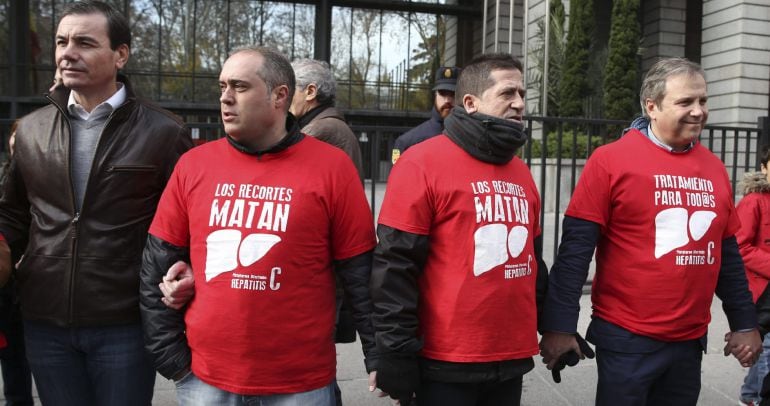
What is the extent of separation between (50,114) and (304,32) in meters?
21.0

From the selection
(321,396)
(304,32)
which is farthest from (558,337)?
(304,32)

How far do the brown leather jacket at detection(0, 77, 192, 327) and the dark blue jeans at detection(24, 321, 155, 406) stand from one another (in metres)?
0.06

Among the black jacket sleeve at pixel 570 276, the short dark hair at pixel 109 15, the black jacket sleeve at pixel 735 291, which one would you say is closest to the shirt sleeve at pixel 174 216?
the short dark hair at pixel 109 15

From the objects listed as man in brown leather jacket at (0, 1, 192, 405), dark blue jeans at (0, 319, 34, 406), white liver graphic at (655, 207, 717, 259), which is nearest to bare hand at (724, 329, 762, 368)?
white liver graphic at (655, 207, 717, 259)

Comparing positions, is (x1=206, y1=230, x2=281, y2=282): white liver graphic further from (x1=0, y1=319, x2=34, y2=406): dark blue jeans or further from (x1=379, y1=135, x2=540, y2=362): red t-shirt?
(x1=0, y1=319, x2=34, y2=406): dark blue jeans

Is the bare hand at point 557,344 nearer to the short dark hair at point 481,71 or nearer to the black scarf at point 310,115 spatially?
the short dark hair at point 481,71

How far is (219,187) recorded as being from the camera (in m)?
2.16

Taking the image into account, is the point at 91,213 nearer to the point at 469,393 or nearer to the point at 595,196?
the point at 469,393

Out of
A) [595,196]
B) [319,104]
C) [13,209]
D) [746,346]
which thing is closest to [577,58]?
[319,104]

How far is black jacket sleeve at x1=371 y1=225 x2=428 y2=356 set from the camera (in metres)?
2.18

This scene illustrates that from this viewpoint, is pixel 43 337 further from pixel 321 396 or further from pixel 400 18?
pixel 400 18

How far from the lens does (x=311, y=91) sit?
3.47 meters

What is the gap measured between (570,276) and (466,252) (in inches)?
26.5

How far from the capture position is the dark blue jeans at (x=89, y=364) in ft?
7.93
